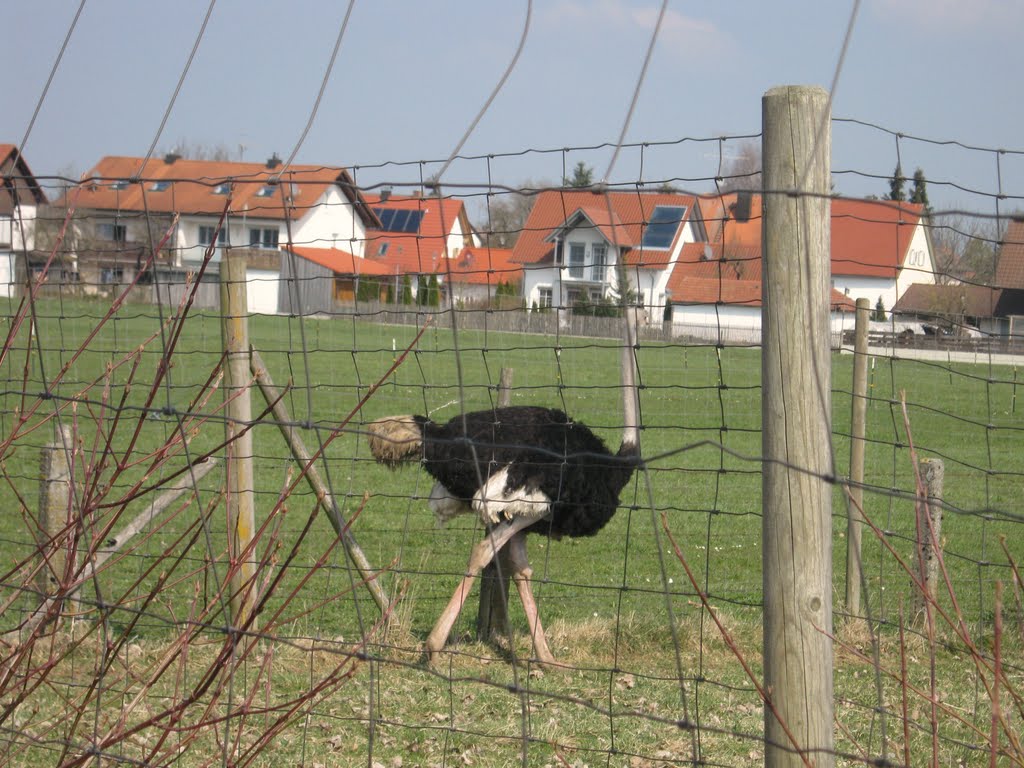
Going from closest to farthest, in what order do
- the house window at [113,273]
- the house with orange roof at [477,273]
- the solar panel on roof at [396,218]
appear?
the house with orange roof at [477,273]
the house window at [113,273]
the solar panel on roof at [396,218]

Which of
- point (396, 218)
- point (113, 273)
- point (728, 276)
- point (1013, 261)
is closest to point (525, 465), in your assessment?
point (728, 276)

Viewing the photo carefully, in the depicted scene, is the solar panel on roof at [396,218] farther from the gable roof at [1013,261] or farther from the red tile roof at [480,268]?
the gable roof at [1013,261]

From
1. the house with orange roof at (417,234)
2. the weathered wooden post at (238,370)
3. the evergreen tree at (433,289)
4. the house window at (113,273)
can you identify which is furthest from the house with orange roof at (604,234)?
the house window at (113,273)

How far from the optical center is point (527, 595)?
5.51 meters

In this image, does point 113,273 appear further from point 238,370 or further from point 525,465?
point 525,465

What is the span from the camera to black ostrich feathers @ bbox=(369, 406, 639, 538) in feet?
16.7

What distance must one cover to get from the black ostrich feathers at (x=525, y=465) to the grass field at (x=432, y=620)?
24 centimetres

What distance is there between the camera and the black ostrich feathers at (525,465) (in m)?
5.09

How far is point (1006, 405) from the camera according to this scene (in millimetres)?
18828

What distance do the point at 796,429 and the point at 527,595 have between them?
3.42m

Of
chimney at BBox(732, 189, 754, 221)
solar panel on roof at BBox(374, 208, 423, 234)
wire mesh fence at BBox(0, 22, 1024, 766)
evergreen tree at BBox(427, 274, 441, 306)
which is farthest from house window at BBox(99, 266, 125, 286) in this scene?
chimney at BBox(732, 189, 754, 221)

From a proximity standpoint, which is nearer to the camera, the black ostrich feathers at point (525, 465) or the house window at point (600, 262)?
the house window at point (600, 262)

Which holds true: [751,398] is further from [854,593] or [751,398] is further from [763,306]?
[763,306]

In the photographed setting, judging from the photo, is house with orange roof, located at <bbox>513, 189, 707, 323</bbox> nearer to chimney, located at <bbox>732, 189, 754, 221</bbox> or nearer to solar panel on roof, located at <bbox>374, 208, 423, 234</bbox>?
chimney, located at <bbox>732, 189, 754, 221</bbox>
